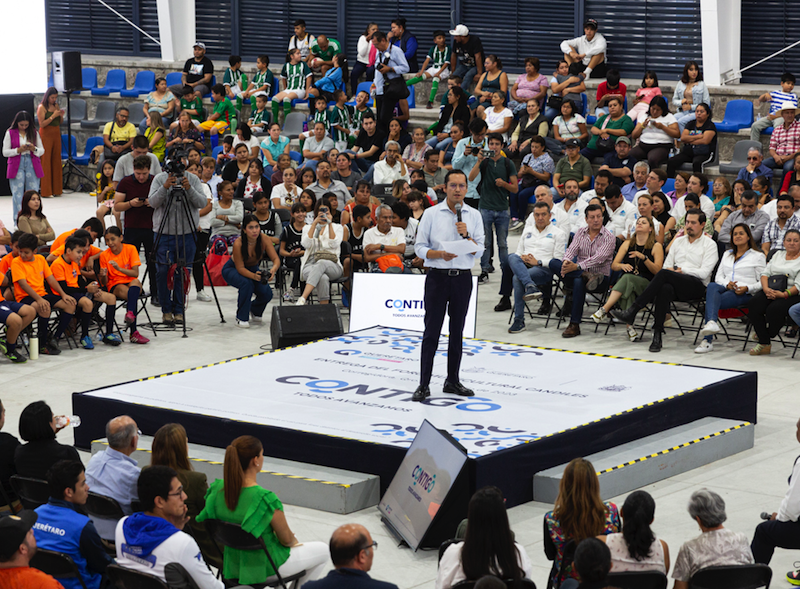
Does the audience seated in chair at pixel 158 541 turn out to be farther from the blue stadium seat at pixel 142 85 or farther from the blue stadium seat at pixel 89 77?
the blue stadium seat at pixel 89 77

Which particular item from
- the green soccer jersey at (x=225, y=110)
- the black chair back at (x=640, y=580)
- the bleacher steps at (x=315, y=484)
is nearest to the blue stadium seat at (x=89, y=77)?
the green soccer jersey at (x=225, y=110)

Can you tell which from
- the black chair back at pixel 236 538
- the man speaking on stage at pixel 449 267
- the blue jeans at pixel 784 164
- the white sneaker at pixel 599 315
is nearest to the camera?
the black chair back at pixel 236 538

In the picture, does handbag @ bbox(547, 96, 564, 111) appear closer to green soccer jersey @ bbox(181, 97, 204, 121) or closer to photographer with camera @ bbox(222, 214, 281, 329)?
photographer with camera @ bbox(222, 214, 281, 329)

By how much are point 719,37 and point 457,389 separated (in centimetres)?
987

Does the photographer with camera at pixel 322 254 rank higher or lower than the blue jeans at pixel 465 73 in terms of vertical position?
lower

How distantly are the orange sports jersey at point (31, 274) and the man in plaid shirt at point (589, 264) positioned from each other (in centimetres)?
489

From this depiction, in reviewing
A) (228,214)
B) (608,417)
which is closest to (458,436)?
(608,417)

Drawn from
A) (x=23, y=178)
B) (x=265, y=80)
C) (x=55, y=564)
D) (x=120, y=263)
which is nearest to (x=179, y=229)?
(x=120, y=263)

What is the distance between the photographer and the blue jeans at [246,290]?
11000mm

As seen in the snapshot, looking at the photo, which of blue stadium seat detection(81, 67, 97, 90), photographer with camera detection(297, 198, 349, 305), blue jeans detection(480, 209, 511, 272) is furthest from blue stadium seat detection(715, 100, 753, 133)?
blue stadium seat detection(81, 67, 97, 90)

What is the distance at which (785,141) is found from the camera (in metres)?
13.1

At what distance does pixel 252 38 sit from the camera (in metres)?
20.8

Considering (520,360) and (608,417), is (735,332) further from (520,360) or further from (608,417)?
(608,417)

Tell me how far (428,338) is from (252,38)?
48.0ft
